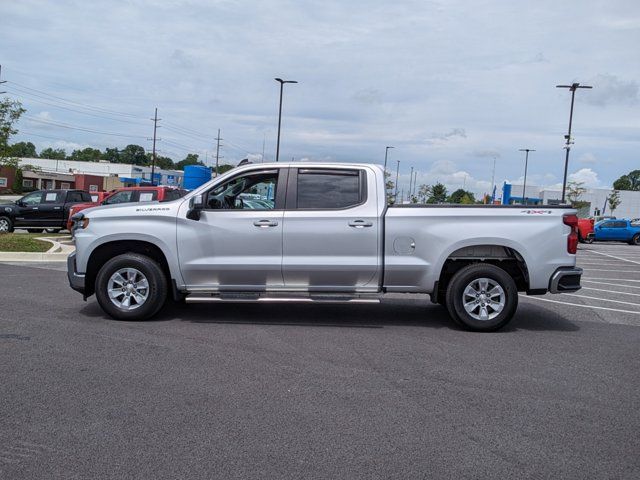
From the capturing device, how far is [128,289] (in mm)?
8023

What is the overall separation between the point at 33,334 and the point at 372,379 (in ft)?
13.1

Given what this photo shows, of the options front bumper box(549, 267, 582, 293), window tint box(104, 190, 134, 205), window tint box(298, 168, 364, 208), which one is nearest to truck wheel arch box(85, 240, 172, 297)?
window tint box(298, 168, 364, 208)

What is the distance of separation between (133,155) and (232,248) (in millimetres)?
173184

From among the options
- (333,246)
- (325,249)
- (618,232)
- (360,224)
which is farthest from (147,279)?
(618,232)

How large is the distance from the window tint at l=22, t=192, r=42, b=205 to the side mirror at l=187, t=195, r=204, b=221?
17194 mm

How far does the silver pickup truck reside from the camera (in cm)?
787

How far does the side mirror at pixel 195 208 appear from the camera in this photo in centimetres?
790

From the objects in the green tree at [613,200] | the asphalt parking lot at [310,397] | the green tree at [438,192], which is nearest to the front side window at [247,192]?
the asphalt parking lot at [310,397]

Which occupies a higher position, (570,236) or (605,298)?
(570,236)

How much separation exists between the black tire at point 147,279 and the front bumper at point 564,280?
4956 mm

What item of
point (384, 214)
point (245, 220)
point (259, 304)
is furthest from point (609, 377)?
point (259, 304)

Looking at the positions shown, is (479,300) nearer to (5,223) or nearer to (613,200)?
(5,223)

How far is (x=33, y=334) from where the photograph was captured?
23.3 feet

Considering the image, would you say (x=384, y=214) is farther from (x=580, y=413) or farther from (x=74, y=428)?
(x=74, y=428)
